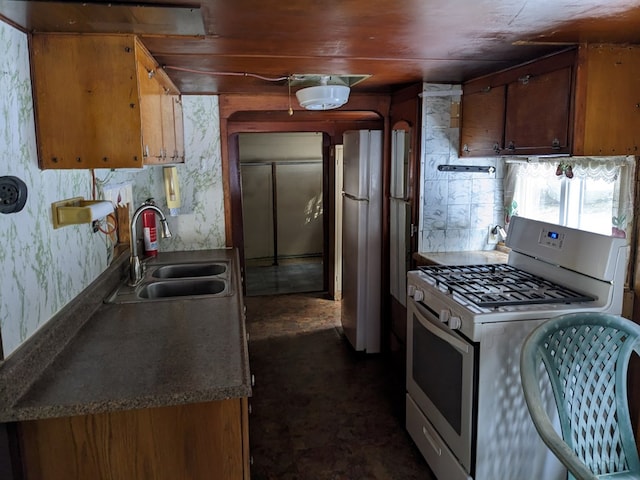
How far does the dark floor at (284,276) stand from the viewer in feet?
19.9

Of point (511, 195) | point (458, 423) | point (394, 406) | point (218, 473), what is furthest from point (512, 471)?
point (511, 195)

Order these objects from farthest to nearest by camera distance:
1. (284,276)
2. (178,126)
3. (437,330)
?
(284,276), (178,126), (437,330)

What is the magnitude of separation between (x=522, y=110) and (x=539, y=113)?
0.51 feet

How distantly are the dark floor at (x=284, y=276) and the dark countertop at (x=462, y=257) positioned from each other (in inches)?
114

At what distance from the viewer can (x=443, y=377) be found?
2297 mm

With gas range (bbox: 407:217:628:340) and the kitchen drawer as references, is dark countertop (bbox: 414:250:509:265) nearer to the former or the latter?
gas range (bbox: 407:217:628:340)

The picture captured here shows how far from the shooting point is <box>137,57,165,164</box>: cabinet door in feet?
5.93

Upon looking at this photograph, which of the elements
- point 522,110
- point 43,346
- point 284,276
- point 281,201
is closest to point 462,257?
point 522,110

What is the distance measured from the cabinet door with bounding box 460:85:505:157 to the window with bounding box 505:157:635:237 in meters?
0.36

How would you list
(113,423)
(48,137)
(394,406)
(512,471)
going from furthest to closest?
1. (394,406)
2. (512,471)
3. (48,137)
4. (113,423)

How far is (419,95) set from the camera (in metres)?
3.18

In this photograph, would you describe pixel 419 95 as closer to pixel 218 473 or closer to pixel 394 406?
pixel 394 406

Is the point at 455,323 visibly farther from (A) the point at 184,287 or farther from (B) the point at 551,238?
(A) the point at 184,287

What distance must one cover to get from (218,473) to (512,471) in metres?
1.29
